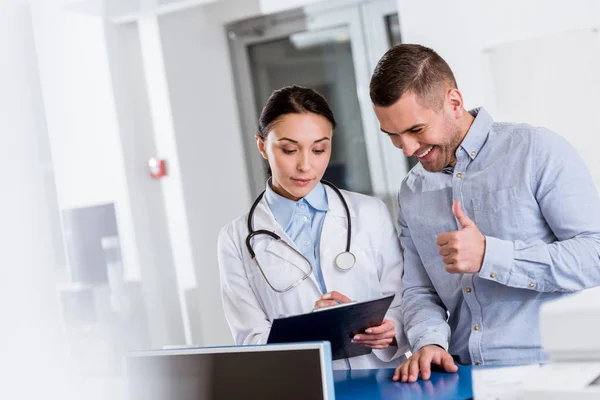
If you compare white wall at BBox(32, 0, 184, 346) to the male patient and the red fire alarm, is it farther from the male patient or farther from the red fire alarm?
the male patient

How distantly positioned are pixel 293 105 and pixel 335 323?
0.64 meters

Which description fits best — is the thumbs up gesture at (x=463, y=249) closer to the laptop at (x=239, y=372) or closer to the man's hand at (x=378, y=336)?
the man's hand at (x=378, y=336)

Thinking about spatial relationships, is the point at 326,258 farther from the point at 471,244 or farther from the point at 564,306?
the point at 564,306

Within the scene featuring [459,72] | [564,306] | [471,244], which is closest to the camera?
[564,306]

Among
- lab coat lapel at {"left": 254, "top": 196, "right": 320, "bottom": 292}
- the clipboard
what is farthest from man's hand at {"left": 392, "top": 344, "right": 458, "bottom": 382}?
lab coat lapel at {"left": 254, "top": 196, "right": 320, "bottom": 292}

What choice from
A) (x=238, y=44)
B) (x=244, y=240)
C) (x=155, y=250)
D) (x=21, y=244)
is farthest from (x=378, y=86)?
(x=238, y=44)

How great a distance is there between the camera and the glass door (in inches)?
167

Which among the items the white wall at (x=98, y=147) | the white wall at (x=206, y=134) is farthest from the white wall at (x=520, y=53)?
the white wall at (x=98, y=147)

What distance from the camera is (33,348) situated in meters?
0.57

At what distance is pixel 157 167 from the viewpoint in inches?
165

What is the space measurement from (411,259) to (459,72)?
1.83 metres

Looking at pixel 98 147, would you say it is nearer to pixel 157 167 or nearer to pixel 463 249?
pixel 157 167

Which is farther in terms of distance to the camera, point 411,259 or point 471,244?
point 411,259

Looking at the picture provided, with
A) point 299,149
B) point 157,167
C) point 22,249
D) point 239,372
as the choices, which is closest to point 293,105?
point 299,149
